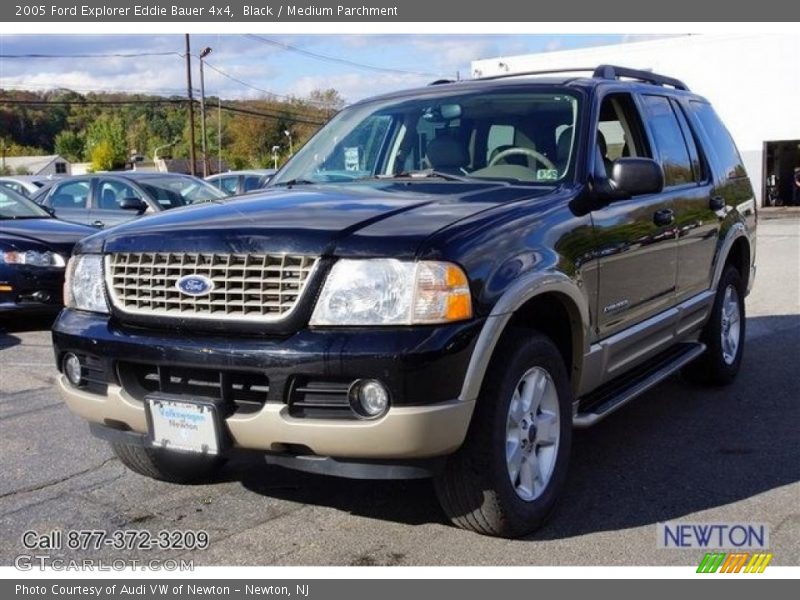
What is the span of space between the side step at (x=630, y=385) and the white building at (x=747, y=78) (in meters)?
27.9

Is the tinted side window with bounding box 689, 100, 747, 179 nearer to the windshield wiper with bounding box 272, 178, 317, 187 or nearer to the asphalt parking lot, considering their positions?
the asphalt parking lot

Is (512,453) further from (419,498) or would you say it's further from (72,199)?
(72,199)

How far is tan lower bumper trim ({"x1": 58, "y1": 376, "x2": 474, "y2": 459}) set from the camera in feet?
10.9

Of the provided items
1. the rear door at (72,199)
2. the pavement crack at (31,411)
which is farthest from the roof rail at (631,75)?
the rear door at (72,199)

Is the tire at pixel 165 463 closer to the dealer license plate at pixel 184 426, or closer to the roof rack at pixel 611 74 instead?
the dealer license plate at pixel 184 426

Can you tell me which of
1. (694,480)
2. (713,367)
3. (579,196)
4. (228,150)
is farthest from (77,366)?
(228,150)

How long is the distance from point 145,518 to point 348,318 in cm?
A: 149

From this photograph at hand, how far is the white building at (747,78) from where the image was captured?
104 feet

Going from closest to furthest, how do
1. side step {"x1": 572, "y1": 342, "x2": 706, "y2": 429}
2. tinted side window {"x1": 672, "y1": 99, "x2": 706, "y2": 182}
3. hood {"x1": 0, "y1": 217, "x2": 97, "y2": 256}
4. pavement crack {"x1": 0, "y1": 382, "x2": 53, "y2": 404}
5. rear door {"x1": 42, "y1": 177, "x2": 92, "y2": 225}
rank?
1. side step {"x1": 572, "y1": 342, "x2": 706, "y2": 429}
2. tinted side window {"x1": 672, "y1": 99, "x2": 706, "y2": 182}
3. pavement crack {"x1": 0, "y1": 382, "x2": 53, "y2": 404}
4. hood {"x1": 0, "y1": 217, "x2": 97, "y2": 256}
5. rear door {"x1": 42, "y1": 177, "x2": 92, "y2": 225}

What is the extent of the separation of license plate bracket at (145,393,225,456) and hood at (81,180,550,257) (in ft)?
1.91

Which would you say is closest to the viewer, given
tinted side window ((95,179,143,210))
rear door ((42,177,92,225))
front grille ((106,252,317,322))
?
front grille ((106,252,317,322))

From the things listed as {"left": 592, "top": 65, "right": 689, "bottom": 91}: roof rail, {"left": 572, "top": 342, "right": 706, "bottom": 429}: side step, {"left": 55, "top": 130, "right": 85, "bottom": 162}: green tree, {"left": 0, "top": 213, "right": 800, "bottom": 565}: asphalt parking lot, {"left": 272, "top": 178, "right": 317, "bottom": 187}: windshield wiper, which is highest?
{"left": 55, "top": 130, "right": 85, "bottom": 162}: green tree

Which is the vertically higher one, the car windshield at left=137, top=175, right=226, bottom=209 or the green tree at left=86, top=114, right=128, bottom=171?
the green tree at left=86, top=114, right=128, bottom=171

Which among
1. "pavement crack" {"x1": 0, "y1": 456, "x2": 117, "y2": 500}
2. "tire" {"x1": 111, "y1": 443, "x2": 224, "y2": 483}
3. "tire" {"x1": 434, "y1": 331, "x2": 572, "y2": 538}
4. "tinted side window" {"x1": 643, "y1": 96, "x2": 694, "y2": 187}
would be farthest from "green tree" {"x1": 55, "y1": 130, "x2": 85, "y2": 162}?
"tire" {"x1": 434, "y1": 331, "x2": 572, "y2": 538}
